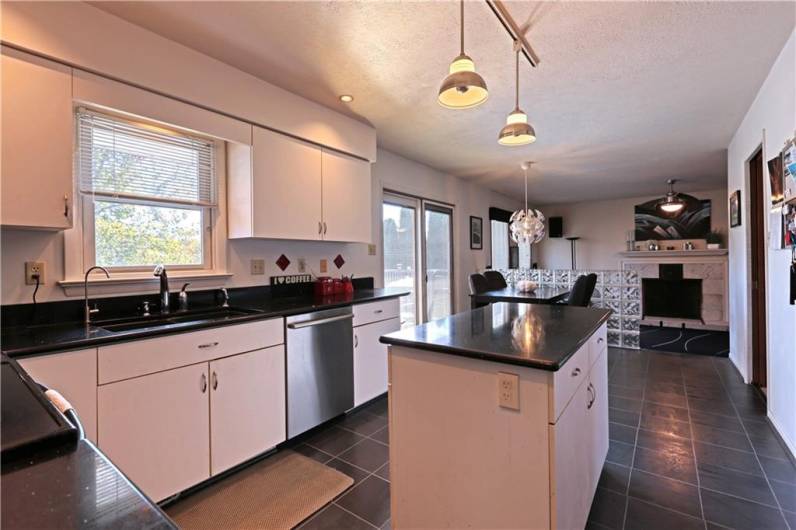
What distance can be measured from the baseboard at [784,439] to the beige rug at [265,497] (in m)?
2.51

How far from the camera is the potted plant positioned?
6.36m

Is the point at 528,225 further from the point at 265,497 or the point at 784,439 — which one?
the point at 265,497

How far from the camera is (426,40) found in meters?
2.05

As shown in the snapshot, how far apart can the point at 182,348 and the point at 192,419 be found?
0.36 metres

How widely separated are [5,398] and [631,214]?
8670 millimetres

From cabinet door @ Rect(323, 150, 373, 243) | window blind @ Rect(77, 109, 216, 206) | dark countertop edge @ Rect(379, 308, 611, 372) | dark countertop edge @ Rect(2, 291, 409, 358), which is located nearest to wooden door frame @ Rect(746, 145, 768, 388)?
dark countertop edge @ Rect(379, 308, 611, 372)

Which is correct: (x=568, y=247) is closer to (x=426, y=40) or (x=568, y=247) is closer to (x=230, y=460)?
(x=426, y=40)

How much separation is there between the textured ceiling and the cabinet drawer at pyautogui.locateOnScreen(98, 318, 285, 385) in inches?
63.1

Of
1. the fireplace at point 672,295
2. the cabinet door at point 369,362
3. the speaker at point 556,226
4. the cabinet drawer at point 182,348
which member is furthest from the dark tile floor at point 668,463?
the speaker at point 556,226

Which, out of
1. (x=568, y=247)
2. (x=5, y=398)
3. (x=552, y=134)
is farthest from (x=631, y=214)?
(x=5, y=398)

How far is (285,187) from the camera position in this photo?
2666 mm

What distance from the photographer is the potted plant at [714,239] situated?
6.36m

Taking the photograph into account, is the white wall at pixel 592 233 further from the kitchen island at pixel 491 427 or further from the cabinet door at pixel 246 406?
the cabinet door at pixel 246 406

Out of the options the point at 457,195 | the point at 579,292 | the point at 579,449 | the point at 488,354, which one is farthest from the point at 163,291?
the point at 457,195
